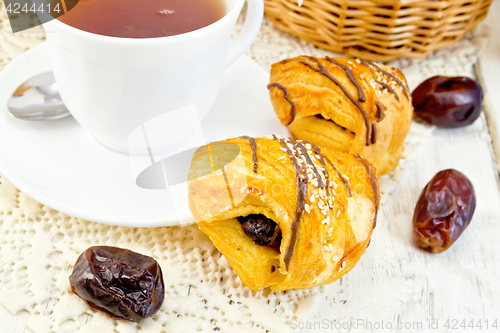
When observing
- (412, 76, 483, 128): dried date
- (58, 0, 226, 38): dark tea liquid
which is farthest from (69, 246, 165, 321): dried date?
(412, 76, 483, 128): dried date

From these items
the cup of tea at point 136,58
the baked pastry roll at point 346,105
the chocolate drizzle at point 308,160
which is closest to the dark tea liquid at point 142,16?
the cup of tea at point 136,58

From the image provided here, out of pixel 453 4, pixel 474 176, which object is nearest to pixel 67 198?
pixel 474 176

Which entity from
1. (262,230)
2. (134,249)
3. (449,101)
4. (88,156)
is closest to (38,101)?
(88,156)

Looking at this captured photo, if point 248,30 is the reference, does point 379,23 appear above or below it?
below

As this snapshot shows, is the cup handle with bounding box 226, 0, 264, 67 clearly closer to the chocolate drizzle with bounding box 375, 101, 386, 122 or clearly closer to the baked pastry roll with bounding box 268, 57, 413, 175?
the baked pastry roll with bounding box 268, 57, 413, 175

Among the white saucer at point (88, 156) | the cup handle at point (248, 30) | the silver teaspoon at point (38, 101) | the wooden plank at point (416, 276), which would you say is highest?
the cup handle at point (248, 30)

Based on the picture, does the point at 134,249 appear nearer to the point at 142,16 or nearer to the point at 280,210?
the point at 280,210

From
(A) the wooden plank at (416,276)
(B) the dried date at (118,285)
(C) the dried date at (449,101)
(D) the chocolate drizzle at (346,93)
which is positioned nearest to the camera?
(B) the dried date at (118,285)

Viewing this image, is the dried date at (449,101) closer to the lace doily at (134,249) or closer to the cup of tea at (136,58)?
the cup of tea at (136,58)
